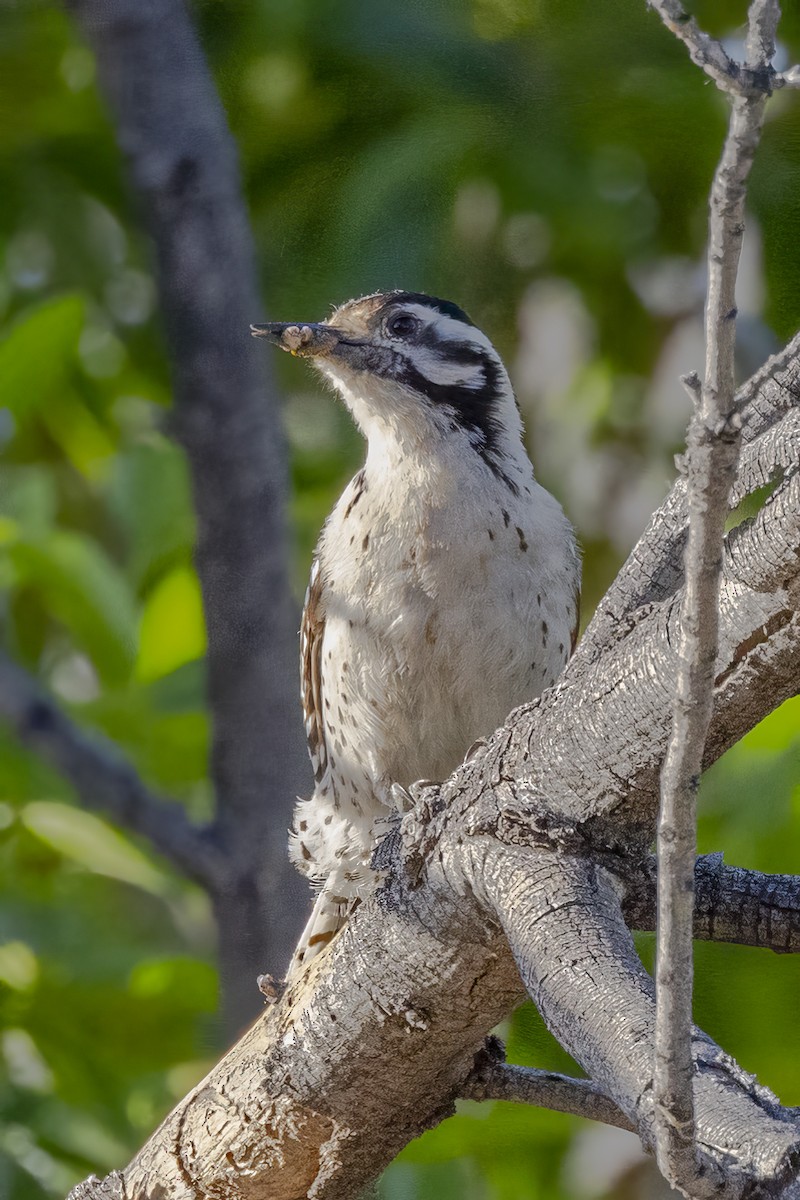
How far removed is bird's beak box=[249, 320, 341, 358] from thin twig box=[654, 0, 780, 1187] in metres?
0.85

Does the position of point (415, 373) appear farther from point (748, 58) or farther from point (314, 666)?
point (748, 58)

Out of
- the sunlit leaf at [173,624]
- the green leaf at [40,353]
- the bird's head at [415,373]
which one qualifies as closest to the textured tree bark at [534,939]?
the bird's head at [415,373]

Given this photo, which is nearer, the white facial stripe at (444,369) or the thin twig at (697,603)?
the thin twig at (697,603)

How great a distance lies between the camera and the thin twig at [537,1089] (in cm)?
105

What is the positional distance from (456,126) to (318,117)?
0.55 ft

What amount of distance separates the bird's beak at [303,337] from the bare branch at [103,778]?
0.64 metres

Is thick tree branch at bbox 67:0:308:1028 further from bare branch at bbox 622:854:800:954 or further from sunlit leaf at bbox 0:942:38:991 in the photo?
bare branch at bbox 622:854:800:954

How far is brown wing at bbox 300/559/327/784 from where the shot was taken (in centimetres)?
133

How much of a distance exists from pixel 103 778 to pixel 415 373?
0.68 meters

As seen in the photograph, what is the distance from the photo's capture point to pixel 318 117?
1660 millimetres

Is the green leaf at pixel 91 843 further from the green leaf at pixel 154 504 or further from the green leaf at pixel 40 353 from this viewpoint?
the green leaf at pixel 40 353

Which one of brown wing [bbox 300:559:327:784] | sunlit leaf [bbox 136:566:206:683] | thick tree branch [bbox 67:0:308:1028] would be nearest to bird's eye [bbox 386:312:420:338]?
brown wing [bbox 300:559:327:784]

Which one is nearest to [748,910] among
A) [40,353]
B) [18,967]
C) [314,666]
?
[314,666]

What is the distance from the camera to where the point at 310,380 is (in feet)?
5.58
